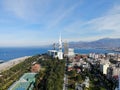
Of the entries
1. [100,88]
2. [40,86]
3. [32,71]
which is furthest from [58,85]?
[32,71]

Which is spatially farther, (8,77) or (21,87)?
(8,77)

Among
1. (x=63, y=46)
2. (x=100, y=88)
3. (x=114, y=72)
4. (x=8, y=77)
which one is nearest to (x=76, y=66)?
(x=114, y=72)

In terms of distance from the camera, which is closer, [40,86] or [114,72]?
[40,86]

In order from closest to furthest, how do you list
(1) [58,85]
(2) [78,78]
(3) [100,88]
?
(1) [58,85] < (3) [100,88] < (2) [78,78]

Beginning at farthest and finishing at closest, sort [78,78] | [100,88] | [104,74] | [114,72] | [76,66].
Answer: [76,66]
[104,74]
[114,72]
[78,78]
[100,88]

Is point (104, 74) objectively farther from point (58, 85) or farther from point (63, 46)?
point (63, 46)

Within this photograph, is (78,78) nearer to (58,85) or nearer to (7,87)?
(58,85)

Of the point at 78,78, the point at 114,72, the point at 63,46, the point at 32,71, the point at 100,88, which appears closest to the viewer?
the point at 100,88

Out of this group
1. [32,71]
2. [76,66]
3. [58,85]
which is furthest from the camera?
[76,66]
